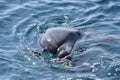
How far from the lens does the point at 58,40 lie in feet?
41.7

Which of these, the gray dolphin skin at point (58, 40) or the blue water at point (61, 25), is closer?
the blue water at point (61, 25)

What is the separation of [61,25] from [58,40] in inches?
70.8

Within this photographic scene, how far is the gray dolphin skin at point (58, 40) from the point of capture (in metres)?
12.6

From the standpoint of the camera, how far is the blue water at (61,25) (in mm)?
11273

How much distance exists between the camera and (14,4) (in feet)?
53.9

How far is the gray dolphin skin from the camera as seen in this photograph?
41.2 ft

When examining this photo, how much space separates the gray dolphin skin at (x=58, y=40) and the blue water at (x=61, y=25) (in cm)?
24

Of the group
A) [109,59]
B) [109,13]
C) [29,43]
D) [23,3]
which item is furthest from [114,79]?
[23,3]

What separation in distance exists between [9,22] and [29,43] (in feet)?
6.03

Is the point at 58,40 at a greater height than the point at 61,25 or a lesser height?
lesser

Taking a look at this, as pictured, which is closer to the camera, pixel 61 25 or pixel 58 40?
pixel 58 40

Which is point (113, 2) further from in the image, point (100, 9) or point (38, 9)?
point (38, 9)

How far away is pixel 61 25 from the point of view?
47.4 ft

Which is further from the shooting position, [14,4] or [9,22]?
[14,4]
